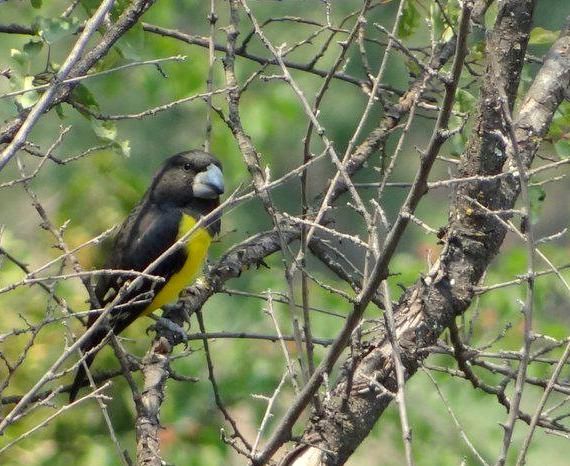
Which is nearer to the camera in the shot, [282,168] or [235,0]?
[235,0]

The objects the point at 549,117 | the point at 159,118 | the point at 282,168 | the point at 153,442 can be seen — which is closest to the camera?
the point at 153,442

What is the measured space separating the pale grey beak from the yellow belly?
10.0 inches

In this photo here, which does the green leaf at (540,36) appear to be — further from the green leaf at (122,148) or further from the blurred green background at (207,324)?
the green leaf at (122,148)

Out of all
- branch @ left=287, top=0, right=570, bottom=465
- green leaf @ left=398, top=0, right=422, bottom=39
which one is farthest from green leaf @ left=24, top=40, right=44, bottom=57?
green leaf @ left=398, top=0, right=422, bottom=39

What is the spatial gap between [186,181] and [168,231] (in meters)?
0.28

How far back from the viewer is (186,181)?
5000 millimetres

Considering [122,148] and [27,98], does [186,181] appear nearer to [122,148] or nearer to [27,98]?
[122,148]

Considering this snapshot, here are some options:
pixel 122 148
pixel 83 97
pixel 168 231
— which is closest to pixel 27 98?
pixel 83 97

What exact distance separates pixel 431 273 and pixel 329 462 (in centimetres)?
63

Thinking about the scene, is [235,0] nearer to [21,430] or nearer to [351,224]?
[21,430]

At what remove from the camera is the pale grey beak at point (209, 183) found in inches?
191

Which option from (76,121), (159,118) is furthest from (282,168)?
(76,121)

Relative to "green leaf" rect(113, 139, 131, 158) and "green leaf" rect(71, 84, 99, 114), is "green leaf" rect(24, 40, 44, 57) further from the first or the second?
"green leaf" rect(113, 139, 131, 158)

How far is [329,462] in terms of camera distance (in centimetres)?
287
